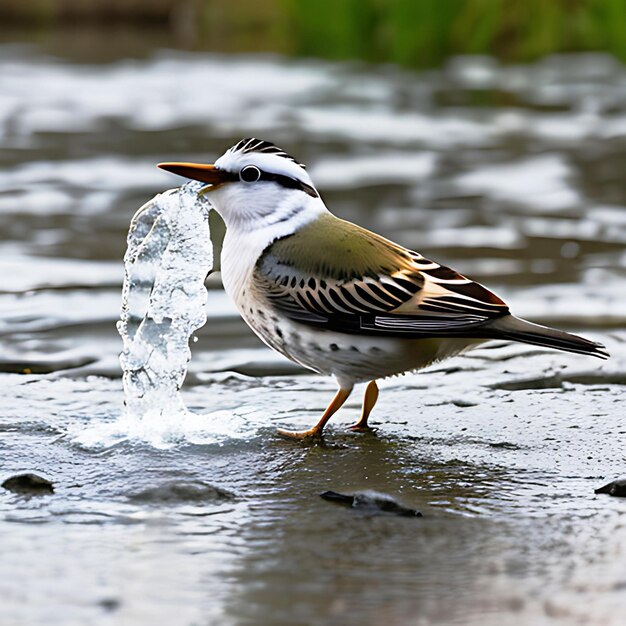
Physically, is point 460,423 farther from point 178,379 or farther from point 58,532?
point 58,532

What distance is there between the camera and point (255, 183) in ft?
16.5

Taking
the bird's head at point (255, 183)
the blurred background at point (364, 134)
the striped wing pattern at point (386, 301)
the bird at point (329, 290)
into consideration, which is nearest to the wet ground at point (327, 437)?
the blurred background at point (364, 134)

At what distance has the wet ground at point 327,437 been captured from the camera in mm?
3387

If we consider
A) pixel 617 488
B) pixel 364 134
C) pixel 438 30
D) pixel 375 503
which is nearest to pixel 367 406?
pixel 375 503

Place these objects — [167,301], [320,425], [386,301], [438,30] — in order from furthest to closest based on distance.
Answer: [438,30], [167,301], [320,425], [386,301]

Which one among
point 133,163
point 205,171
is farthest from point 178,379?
point 133,163

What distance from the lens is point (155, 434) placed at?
4863 millimetres

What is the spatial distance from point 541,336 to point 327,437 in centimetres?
87

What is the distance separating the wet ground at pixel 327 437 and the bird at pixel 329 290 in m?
0.29

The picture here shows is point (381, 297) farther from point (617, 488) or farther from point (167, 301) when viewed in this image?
point (617, 488)

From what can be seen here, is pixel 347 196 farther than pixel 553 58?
No

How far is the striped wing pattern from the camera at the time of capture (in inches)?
187

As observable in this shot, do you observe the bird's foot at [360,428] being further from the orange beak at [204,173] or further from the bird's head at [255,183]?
the orange beak at [204,173]

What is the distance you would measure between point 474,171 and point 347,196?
1411 millimetres
